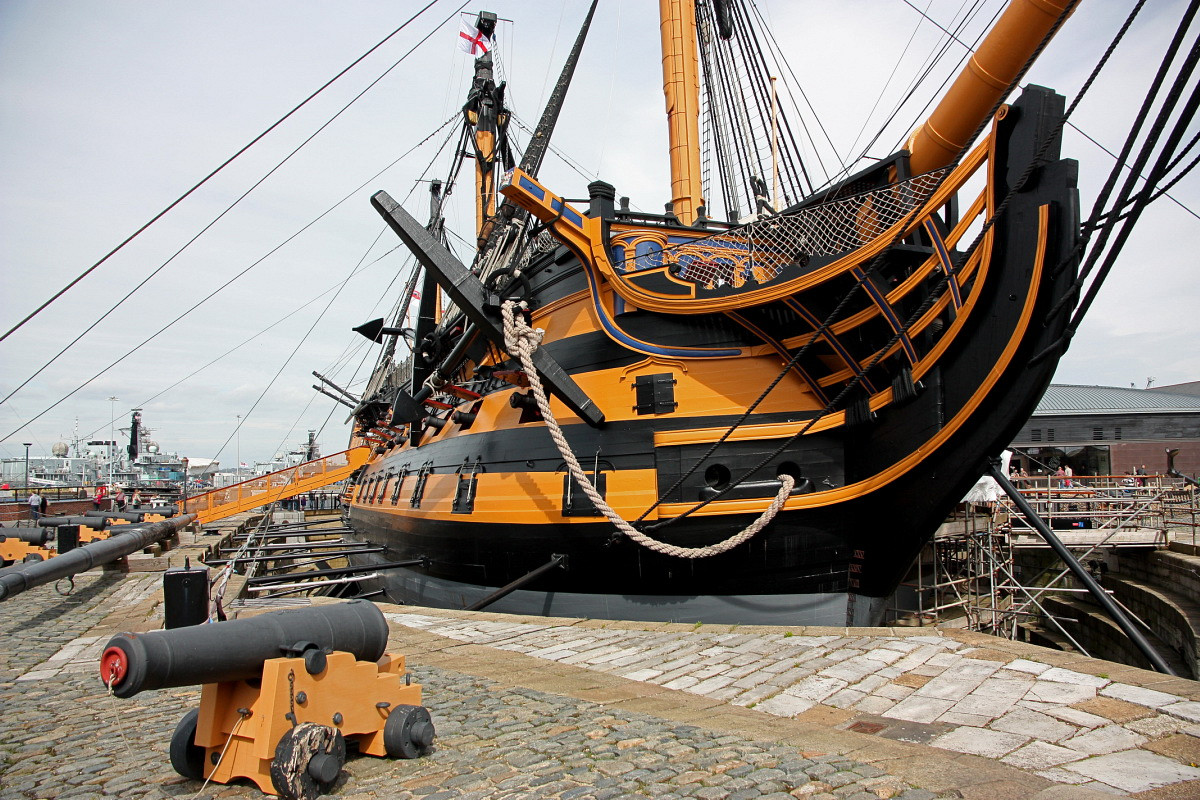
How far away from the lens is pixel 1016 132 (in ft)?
20.3

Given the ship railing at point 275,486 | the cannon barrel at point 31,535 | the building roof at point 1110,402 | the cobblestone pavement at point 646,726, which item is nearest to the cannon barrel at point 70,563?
the cobblestone pavement at point 646,726

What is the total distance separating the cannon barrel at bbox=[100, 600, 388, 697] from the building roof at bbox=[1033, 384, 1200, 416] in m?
39.2

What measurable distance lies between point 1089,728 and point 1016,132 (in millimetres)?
4691

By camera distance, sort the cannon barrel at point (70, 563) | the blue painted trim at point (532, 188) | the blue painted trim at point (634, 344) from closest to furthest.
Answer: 1. the cannon barrel at point (70, 563)
2. the blue painted trim at point (634, 344)
3. the blue painted trim at point (532, 188)

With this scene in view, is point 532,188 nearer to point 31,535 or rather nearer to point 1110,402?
point 31,535

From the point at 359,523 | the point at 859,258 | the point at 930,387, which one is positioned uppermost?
the point at 859,258

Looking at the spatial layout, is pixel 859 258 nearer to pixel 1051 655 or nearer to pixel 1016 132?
pixel 1016 132

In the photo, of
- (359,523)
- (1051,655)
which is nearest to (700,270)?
(1051,655)

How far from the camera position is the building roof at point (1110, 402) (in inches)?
1407

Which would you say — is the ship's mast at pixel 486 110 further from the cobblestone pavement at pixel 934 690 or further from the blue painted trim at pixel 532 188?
the cobblestone pavement at pixel 934 690

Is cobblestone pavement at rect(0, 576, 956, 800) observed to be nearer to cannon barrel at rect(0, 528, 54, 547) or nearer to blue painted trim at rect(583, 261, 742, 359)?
blue painted trim at rect(583, 261, 742, 359)

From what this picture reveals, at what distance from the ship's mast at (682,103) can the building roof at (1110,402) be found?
30.0m

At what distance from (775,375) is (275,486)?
21889 millimetres

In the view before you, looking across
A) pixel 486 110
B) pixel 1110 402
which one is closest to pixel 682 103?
pixel 486 110
